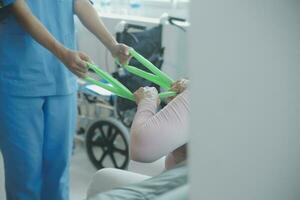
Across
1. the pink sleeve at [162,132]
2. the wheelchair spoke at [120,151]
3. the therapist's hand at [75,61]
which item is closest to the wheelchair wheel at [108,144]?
the wheelchair spoke at [120,151]

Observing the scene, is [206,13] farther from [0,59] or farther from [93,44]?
[93,44]

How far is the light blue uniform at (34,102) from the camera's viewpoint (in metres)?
1.41

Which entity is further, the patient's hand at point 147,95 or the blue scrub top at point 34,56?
the blue scrub top at point 34,56

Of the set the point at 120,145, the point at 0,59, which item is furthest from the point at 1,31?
the point at 120,145

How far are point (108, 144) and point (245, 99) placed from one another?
199cm

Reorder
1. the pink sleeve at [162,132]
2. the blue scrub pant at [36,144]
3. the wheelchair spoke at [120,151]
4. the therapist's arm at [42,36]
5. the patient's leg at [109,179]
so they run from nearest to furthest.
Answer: the pink sleeve at [162,132], the patient's leg at [109,179], the therapist's arm at [42,36], the blue scrub pant at [36,144], the wheelchair spoke at [120,151]

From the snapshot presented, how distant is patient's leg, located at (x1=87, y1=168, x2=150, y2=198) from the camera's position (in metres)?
1.21

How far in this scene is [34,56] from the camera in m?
1.43

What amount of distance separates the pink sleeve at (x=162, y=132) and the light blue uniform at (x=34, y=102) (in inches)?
19.2

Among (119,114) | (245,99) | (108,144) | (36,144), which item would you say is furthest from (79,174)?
(245,99)

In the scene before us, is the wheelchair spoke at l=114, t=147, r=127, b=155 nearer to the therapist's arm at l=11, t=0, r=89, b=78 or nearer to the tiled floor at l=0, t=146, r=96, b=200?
the tiled floor at l=0, t=146, r=96, b=200

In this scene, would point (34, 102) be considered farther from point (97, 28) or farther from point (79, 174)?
point (79, 174)

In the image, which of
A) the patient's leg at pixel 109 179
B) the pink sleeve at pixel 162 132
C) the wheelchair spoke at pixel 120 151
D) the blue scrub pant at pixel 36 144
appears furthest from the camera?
the wheelchair spoke at pixel 120 151

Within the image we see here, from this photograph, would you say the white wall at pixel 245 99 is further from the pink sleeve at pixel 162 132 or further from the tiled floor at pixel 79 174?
Answer: the tiled floor at pixel 79 174
